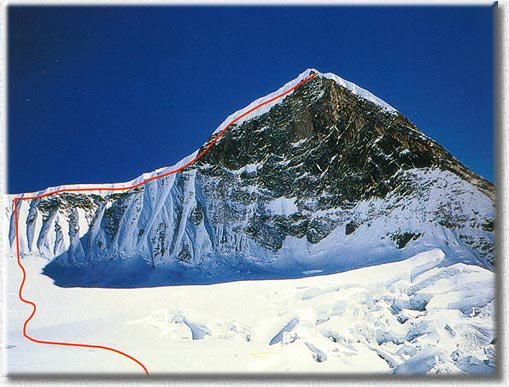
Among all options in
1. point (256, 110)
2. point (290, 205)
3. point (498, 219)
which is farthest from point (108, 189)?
point (498, 219)

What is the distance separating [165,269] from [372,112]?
2184 mm

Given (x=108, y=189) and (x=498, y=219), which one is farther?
(x=108, y=189)

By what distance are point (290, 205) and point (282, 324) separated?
1.22 meters

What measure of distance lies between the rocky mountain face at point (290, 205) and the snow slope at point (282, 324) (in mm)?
226

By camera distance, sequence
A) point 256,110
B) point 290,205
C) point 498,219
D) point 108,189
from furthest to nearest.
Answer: point 290,205, point 108,189, point 256,110, point 498,219

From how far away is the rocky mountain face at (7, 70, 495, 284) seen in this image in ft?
14.1

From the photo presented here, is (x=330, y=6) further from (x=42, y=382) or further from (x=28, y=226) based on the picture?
(x=42, y=382)

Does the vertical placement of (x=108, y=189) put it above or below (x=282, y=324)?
above

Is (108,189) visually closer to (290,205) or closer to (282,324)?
(290,205)

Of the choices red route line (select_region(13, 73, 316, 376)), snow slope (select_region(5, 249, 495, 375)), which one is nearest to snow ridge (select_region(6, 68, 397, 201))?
red route line (select_region(13, 73, 316, 376))

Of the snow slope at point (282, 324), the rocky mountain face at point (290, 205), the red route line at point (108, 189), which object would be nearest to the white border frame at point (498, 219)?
the snow slope at point (282, 324)

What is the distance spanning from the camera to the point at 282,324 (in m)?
3.93

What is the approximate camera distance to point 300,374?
367 cm

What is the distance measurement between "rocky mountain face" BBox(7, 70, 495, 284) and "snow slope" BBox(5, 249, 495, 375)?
226mm
